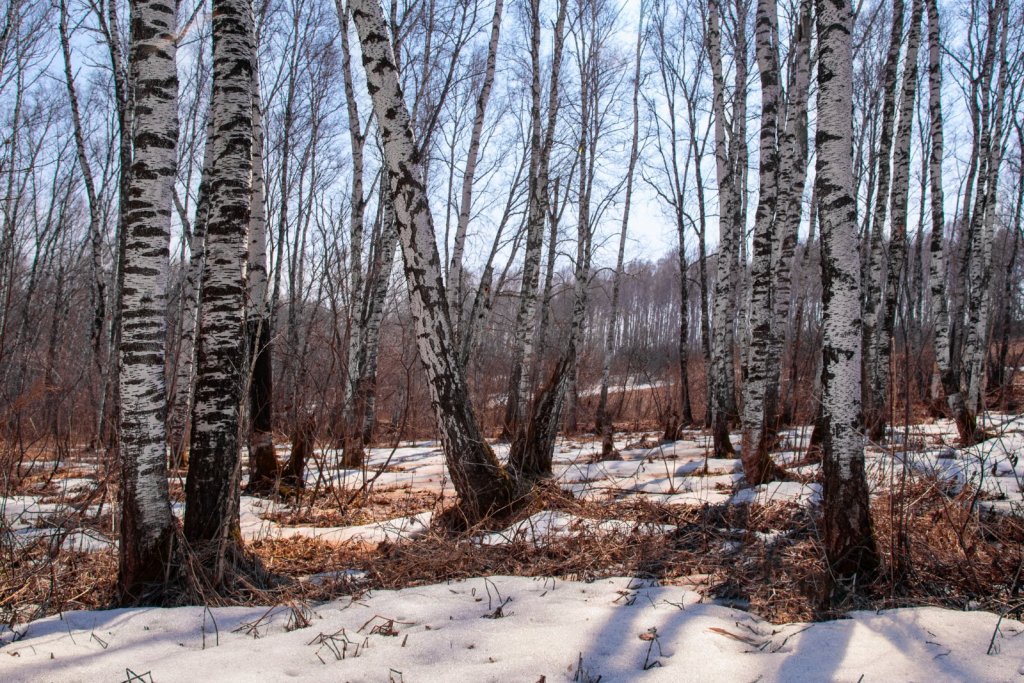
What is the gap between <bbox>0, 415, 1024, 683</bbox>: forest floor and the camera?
223cm

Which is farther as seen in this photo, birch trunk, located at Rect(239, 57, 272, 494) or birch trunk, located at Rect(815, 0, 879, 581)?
birch trunk, located at Rect(239, 57, 272, 494)

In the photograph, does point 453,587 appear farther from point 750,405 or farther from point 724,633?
point 750,405

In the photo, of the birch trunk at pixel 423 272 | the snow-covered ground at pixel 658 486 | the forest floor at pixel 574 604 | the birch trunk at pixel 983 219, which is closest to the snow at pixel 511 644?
the forest floor at pixel 574 604

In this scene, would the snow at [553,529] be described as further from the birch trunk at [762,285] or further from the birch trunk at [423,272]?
the birch trunk at [762,285]

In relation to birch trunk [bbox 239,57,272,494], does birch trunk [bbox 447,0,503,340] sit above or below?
above

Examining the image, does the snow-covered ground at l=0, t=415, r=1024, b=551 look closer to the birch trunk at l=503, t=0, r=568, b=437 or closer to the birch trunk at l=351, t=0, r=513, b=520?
the birch trunk at l=351, t=0, r=513, b=520

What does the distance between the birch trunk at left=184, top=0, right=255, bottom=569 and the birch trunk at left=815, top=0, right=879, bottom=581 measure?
3.22m

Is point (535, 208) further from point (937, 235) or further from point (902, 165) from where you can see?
point (937, 235)

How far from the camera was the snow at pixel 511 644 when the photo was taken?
2.16m

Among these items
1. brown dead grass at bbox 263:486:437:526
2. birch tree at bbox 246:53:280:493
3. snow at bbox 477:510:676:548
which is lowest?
brown dead grass at bbox 263:486:437:526

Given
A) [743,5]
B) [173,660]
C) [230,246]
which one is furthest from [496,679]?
[743,5]

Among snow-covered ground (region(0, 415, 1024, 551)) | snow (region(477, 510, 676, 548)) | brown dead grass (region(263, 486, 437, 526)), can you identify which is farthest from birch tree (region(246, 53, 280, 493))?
snow (region(477, 510, 676, 548))

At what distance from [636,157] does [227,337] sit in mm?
14643

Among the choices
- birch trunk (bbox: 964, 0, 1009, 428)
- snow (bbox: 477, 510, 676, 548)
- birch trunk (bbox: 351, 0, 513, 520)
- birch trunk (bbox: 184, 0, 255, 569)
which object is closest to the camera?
birch trunk (bbox: 184, 0, 255, 569)
